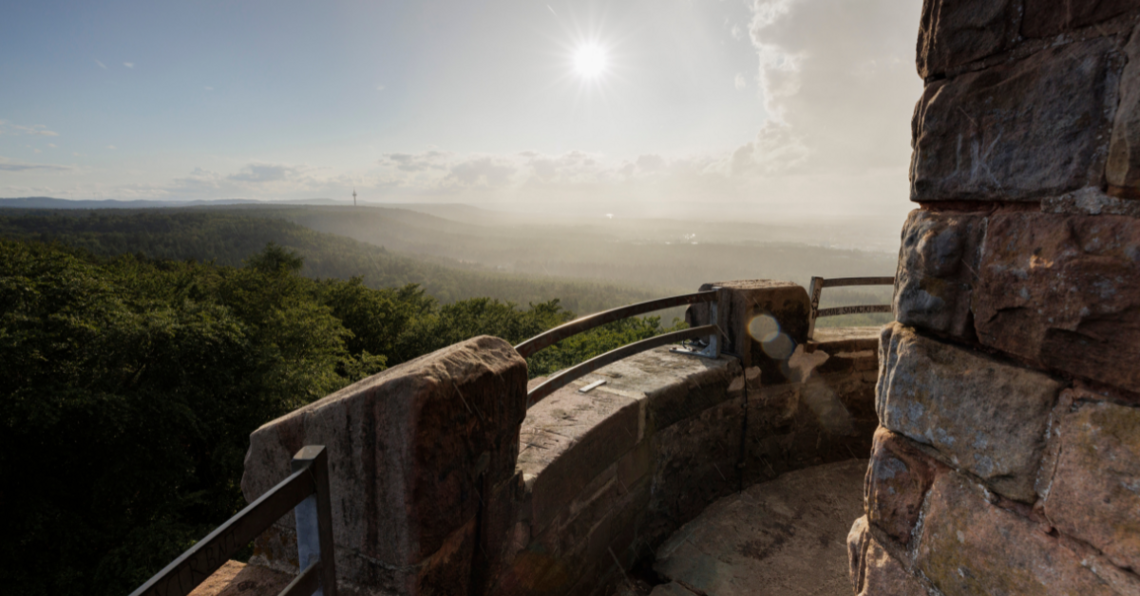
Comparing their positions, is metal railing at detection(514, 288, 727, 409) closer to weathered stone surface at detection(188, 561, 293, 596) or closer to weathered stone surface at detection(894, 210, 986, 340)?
weathered stone surface at detection(188, 561, 293, 596)

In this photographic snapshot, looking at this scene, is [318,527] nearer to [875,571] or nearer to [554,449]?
[554,449]

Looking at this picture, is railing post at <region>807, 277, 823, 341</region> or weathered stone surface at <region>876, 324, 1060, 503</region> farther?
railing post at <region>807, 277, 823, 341</region>

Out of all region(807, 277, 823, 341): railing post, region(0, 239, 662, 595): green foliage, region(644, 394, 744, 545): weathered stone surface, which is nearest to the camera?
region(644, 394, 744, 545): weathered stone surface

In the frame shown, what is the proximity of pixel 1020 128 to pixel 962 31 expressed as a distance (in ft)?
0.94

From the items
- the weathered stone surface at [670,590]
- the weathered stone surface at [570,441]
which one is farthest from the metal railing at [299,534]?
the weathered stone surface at [670,590]

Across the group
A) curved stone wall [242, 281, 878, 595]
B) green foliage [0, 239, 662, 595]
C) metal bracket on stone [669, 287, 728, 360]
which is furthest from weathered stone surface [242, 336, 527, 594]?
green foliage [0, 239, 662, 595]

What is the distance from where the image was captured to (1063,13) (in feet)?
3.29

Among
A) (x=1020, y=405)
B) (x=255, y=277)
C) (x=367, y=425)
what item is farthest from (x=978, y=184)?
(x=255, y=277)

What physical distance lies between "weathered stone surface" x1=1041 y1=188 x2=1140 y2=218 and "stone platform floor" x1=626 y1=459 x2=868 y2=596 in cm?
232

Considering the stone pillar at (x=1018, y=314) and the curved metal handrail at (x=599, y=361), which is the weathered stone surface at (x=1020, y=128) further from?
the curved metal handrail at (x=599, y=361)

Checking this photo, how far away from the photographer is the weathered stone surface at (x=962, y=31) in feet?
3.64

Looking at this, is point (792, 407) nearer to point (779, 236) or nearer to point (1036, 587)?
point (1036, 587)

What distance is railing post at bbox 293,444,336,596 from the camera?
1186 mm

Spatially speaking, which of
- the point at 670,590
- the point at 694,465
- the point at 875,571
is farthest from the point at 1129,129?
the point at 694,465
